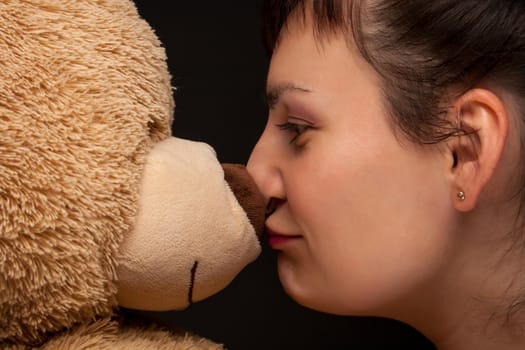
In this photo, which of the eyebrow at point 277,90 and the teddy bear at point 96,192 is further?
the eyebrow at point 277,90

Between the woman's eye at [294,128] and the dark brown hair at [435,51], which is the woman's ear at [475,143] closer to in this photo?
the dark brown hair at [435,51]

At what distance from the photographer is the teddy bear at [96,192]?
1.98 feet

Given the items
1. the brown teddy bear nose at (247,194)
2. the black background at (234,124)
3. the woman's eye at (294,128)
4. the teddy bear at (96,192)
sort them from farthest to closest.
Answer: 1. the black background at (234,124)
2. the woman's eye at (294,128)
3. the brown teddy bear nose at (247,194)
4. the teddy bear at (96,192)

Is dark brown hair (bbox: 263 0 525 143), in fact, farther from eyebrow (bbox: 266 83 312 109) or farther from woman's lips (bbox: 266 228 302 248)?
woman's lips (bbox: 266 228 302 248)

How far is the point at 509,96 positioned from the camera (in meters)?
0.85

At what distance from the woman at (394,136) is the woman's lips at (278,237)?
1 centimetres

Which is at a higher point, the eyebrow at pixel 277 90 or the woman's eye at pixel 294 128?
the eyebrow at pixel 277 90

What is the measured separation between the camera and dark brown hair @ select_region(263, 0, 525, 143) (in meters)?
0.83

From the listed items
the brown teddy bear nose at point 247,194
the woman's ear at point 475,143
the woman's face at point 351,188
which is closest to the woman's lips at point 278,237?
the woman's face at point 351,188

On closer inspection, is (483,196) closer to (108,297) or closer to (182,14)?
(108,297)

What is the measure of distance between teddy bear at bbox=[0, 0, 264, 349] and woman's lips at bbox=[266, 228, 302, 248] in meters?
0.15

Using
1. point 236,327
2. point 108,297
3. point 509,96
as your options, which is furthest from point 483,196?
point 236,327

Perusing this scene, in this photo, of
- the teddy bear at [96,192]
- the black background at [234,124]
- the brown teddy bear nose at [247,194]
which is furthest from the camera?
the black background at [234,124]

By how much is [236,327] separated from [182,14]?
64cm
